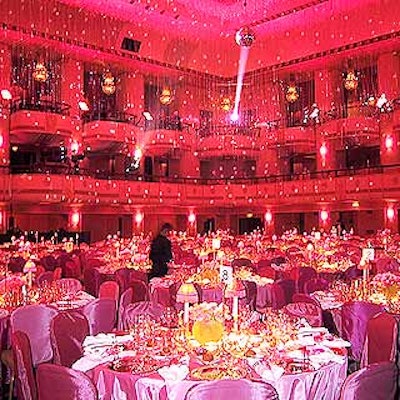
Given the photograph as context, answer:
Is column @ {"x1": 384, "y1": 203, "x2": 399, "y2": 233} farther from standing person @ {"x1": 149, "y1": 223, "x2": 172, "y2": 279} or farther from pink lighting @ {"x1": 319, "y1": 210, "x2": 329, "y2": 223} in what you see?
standing person @ {"x1": 149, "y1": 223, "x2": 172, "y2": 279}

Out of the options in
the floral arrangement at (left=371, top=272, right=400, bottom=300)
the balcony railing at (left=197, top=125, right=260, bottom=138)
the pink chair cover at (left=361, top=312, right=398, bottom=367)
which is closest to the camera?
the pink chair cover at (left=361, top=312, right=398, bottom=367)

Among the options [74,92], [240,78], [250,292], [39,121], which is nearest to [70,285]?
[250,292]

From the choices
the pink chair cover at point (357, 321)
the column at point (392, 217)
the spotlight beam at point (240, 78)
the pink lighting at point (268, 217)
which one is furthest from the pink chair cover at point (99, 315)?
the spotlight beam at point (240, 78)

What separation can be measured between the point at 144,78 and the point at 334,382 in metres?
24.8

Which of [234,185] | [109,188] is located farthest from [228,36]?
[109,188]

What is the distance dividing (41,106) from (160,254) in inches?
619

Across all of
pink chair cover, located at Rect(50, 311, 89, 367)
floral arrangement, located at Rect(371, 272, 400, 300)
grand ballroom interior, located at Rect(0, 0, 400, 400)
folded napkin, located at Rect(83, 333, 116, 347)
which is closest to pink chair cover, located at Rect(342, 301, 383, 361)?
floral arrangement, located at Rect(371, 272, 400, 300)

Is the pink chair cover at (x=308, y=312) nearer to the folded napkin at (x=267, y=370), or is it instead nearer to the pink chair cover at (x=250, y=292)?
the folded napkin at (x=267, y=370)

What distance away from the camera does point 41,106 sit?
2317 centimetres

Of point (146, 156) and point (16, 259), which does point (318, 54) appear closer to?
point (146, 156)

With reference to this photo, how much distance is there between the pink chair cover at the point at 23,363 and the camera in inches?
170

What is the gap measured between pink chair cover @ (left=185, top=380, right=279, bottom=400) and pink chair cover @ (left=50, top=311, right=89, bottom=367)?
7.19 ft

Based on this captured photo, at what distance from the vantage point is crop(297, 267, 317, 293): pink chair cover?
8.69 meters

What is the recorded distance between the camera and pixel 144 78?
90.6ft
